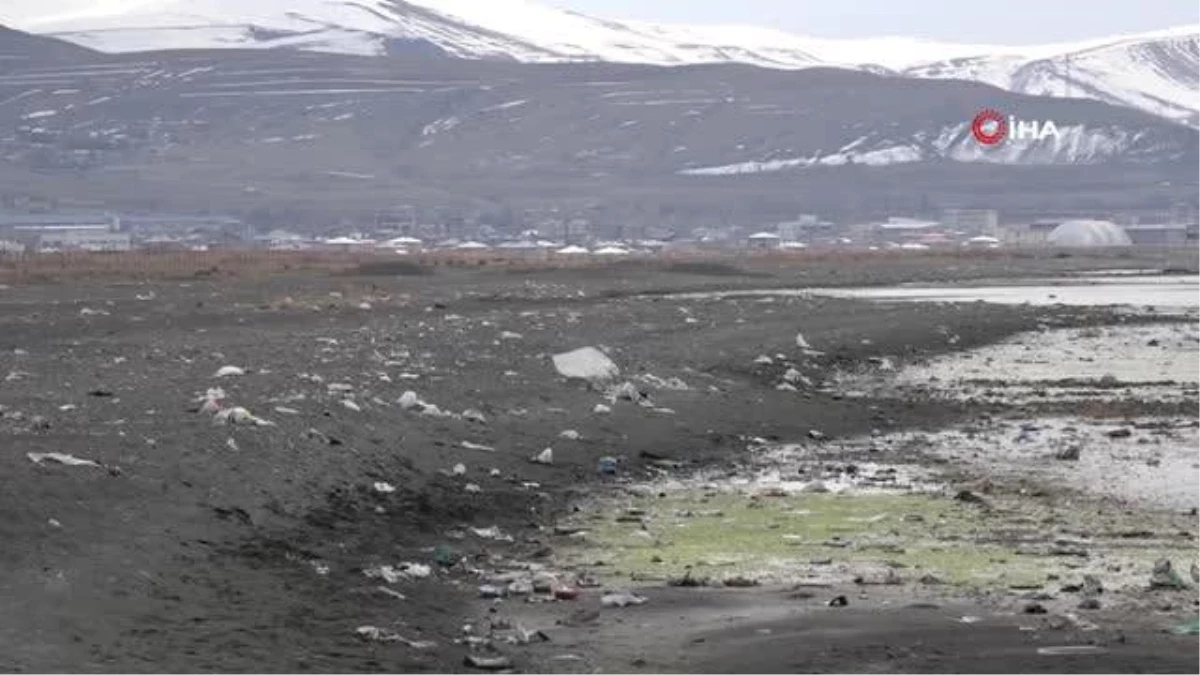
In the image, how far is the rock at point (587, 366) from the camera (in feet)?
90.9

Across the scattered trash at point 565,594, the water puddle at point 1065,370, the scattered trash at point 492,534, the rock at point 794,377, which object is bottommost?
the water puddle at point 1065,370

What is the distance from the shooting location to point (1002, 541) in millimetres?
15953

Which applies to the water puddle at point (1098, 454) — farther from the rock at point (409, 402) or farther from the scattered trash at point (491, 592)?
the scattered trash at point (491, 592)

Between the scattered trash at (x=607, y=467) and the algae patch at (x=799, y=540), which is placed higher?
the algae patch at (x=799, y=540)

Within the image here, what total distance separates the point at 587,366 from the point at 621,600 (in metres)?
15.1

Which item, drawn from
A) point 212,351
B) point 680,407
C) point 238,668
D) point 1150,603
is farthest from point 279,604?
point 212,351

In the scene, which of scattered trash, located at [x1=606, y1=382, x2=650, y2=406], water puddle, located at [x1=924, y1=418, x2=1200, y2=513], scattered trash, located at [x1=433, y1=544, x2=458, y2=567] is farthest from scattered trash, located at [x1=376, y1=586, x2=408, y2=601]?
scattered trash, located at [x1=606, y1=382, x2=650, y2=406]

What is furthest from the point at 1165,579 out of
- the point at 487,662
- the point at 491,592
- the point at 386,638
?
the point at 386,638

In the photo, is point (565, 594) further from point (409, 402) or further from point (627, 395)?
point (627, 395)

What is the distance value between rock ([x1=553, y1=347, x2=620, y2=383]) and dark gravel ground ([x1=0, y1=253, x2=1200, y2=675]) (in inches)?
17.6

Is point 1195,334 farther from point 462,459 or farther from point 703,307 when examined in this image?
point 462,459

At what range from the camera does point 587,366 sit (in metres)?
28.2

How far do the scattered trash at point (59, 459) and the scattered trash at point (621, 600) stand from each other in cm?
362

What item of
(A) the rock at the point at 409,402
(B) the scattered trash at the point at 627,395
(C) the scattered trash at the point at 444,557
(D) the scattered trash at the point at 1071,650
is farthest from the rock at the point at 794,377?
(D) the scattered trash at the point at 1071,650
